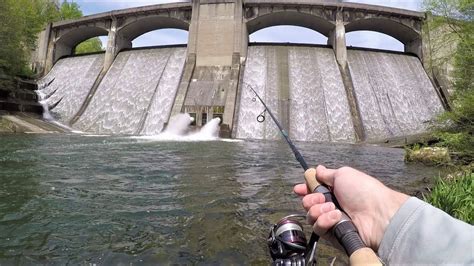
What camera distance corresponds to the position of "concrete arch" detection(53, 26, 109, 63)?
3047cm

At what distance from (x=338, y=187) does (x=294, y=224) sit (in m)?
0.34

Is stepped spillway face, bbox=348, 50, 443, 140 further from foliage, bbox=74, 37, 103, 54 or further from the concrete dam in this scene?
foliage, bbox=74, 37, 103, 54

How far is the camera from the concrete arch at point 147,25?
27.6m

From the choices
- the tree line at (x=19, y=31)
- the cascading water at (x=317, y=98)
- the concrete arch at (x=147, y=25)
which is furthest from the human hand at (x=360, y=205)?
the concrete arch at (x=147, y=25)

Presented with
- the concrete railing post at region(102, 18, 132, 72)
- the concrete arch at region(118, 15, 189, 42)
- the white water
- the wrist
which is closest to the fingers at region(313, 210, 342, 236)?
the wrist

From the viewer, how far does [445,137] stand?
917cm

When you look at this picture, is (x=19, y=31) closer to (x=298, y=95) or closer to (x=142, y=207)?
(x=298, y=95)

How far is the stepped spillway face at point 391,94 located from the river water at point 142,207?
12865 millimetres

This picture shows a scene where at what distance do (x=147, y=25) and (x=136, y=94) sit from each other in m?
→ 7.14

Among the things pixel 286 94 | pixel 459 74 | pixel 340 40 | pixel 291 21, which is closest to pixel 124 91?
pixel 286 94

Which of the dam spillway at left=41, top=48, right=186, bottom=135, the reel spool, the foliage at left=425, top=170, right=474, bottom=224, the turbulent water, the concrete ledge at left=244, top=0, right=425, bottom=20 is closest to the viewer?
the reel spool

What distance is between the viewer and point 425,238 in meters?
1.25

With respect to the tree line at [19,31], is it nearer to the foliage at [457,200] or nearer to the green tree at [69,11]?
the green tree at [69,11]

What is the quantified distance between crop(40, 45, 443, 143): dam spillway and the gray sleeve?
65.2 feet
